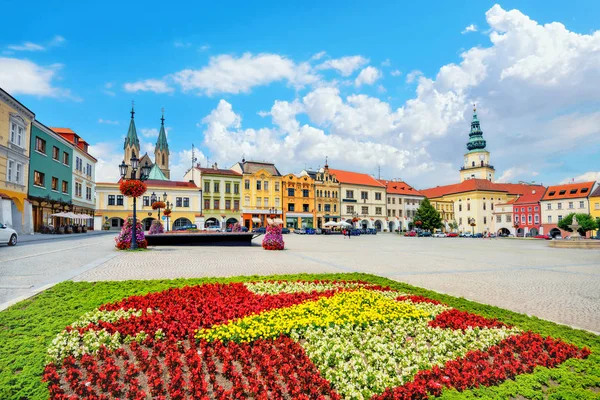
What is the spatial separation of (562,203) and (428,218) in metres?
26.9

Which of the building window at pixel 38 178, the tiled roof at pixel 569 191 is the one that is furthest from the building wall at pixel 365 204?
the building window at pixel 38 178

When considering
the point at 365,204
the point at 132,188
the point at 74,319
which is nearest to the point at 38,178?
the point at 132,188

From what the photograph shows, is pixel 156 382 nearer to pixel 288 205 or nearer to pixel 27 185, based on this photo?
pixel 27 185

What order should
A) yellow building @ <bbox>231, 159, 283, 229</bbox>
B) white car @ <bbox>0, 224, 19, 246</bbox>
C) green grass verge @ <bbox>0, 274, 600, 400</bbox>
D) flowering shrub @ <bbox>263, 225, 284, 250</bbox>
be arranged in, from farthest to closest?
yellow building @ <bbox>231, 159, 283, 229</bbox>
flowering shrub @ <bbox>263, 225, 284, 250</bbox>
white car @ <bbox>0, 224, 19, 246</bbox>
green grass verge @ <bbox>0, 274, 600, 400</bbox>

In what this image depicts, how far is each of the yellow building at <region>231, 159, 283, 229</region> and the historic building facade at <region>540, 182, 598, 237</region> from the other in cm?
5478

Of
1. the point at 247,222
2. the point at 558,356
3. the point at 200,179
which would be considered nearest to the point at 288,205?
the point at 247,222

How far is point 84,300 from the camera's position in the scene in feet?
21.5

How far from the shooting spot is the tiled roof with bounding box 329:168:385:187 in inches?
2987

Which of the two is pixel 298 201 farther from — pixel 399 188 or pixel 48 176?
pixel 48 176

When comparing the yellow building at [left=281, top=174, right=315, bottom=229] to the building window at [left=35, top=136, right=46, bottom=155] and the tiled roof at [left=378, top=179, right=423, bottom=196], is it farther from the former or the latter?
the building window at [left=35, top=136, right=46, bottom=155]

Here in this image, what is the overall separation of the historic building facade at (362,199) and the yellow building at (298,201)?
739cm

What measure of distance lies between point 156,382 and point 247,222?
61.4 meters

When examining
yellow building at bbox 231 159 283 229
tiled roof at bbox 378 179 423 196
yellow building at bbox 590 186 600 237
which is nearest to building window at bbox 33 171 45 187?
yellow building at bbox 231 159 283 229

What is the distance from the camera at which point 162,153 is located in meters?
98.0
